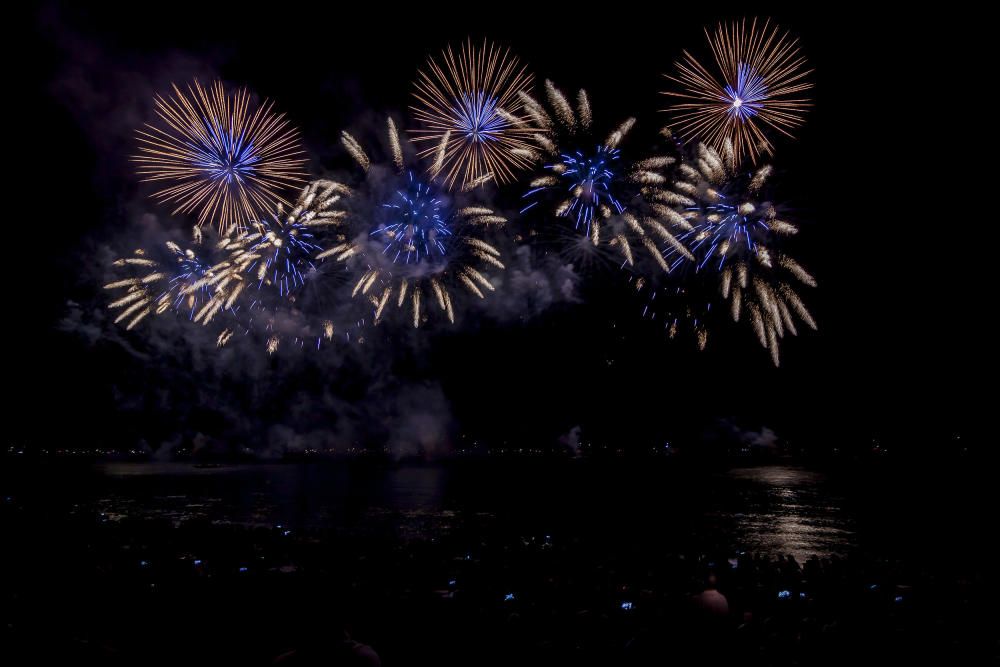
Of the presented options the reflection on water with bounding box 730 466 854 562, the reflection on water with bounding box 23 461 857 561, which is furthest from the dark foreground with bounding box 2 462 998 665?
the reflection on water with bounding box 730 466 854 562

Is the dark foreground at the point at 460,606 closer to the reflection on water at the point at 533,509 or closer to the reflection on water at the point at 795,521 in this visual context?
the reflection on water at the point at 533,509

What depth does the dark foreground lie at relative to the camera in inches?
200

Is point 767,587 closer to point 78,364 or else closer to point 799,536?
point 799,536

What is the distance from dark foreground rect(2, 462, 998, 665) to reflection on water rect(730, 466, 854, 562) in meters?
17.9

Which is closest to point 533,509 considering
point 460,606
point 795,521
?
point 795,521

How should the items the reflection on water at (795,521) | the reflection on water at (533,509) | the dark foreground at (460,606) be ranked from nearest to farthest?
1. the dark foreground at (460,606)
2. the reflection on water at (795,521)
3. the reflection on water at (533,509)

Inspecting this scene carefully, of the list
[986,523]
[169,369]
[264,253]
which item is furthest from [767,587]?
[169,369]

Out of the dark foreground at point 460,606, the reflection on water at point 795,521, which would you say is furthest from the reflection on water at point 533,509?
the dark foreground at point 460,606

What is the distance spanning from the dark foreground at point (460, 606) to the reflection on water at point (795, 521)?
58.8ft

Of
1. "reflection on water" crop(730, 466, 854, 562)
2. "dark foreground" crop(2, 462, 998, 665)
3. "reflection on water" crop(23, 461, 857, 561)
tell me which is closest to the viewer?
"dark foreground" crop(2, 462, 998, 665)

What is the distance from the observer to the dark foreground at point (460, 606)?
5070mm

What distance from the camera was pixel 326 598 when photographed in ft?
13.7

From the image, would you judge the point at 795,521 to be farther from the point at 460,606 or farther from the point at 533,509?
the point at 460,606

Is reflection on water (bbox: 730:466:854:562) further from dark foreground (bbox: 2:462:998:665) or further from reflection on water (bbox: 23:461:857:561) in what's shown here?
dark foreground (bbox: 2:462:998:665)
